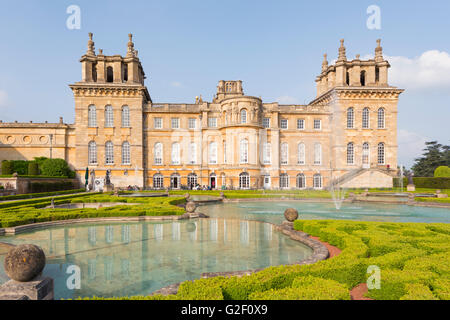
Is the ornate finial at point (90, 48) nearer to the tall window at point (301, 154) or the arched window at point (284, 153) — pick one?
the arched window at point (284, 153)

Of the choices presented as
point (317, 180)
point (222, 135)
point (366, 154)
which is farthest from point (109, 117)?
point (366, 154)

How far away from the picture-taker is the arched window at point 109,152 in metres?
37.6

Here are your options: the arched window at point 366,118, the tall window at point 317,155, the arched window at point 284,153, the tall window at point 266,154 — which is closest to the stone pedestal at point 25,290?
the tall window at point 266,154

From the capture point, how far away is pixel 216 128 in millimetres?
39250

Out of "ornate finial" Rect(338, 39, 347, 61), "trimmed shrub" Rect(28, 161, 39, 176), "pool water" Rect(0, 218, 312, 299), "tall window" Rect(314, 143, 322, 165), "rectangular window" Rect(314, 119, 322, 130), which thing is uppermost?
"ornate finial" Rect(338, 39, 347, 61)

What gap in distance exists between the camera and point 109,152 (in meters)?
37.7

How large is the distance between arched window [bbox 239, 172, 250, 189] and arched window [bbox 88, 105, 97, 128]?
21.7 m

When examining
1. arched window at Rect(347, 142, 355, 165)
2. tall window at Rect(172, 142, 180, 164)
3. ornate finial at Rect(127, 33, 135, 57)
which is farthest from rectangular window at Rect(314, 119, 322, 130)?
ornate finial at Rect(127, 33, 135, 57)

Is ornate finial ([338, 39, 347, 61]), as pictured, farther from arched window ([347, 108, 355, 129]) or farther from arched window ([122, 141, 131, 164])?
arched window ([122, 141, 131, 164])

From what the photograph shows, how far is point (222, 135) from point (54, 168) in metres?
23.1

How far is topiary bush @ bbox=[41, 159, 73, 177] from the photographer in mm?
35438

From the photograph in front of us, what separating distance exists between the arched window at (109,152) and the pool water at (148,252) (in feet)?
86.2
